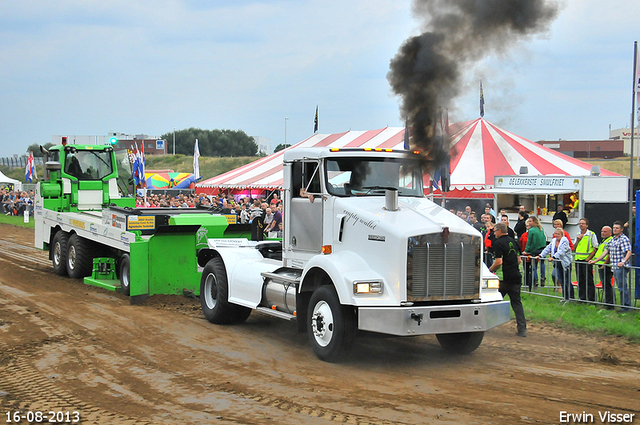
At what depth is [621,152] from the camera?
79875 millimetres

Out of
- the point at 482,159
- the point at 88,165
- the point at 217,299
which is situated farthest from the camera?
the point at 482,159

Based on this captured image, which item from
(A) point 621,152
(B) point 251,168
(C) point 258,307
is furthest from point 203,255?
(A) point 621,152

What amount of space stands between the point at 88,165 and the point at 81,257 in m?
3.03

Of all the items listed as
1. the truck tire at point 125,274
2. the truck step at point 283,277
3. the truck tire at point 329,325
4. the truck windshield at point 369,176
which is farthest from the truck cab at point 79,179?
the truck tire at point 329,325

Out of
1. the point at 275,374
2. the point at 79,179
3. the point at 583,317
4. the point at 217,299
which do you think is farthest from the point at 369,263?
the point at 79,179

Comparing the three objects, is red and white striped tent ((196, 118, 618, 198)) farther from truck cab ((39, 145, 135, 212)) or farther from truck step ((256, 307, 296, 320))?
truck step ((256, 307, 296, 320))

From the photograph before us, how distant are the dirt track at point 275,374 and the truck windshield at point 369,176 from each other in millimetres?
2178

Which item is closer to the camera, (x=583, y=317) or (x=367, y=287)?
(x=367, y=287)

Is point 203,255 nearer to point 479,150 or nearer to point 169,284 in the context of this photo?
point 169,284

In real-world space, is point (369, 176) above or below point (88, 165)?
below

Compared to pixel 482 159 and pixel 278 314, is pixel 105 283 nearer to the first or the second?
pixel 278 314

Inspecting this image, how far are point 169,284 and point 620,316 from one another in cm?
789

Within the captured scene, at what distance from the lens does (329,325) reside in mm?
7840

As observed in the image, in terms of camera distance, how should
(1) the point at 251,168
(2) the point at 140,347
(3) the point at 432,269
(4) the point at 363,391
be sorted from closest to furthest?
(4) the point at 363,391 → (3) the point at 432,269 → (2) the point at 140,347 → (1) the point at 251,168
